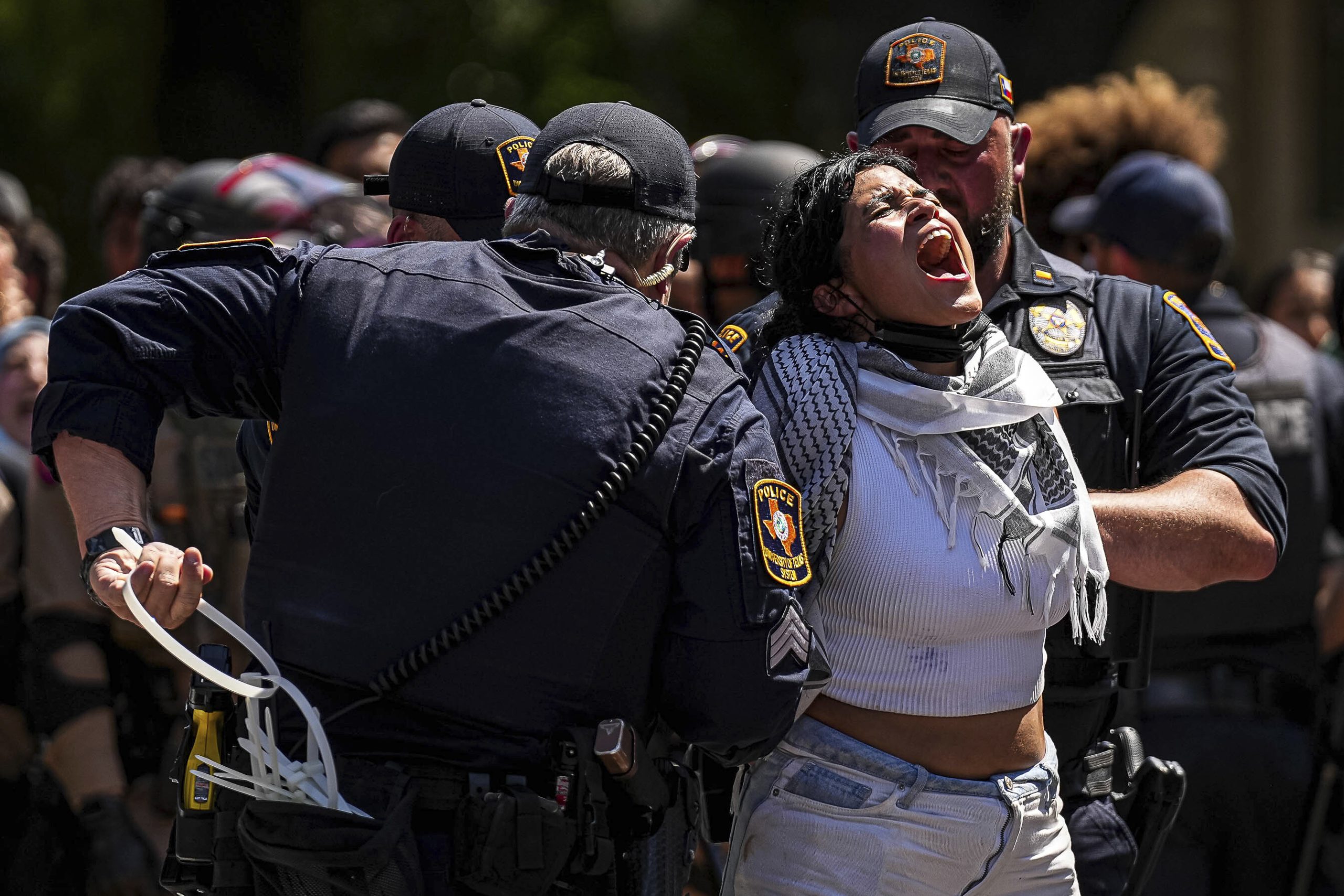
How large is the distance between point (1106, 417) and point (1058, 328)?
207mm

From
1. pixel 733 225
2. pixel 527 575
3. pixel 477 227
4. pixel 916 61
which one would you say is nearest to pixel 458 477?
pixel 527 575

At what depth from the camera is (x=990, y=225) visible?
10.3ft

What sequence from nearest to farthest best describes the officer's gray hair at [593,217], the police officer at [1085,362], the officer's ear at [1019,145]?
1. the officer's gray hair at [593,217]
2. the police officer at [1085,362]
3. the officer's ear at [1019,145]

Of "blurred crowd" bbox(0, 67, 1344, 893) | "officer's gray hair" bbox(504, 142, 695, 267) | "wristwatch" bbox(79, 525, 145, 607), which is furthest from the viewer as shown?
"blurred crowd" bbox(0, 67, 1344, 893)

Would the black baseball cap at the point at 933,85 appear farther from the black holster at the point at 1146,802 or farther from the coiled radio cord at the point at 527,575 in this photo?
the black holster at the point at 1146,802

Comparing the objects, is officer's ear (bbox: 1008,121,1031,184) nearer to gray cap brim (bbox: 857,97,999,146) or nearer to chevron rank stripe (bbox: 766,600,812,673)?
gray cap brim (bbox: 857,97,999,146)

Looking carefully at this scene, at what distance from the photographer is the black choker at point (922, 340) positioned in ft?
8.59

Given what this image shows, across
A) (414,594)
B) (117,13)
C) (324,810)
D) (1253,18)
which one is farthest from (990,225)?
(1253,18)

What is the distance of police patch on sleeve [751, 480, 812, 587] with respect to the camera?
7.56ft

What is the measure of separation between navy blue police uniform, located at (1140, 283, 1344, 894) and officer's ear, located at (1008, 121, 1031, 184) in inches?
52.2

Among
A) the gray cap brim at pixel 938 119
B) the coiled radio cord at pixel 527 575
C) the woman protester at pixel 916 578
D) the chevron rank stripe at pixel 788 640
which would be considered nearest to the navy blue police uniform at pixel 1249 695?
the gray cap brim at pixel 938 119

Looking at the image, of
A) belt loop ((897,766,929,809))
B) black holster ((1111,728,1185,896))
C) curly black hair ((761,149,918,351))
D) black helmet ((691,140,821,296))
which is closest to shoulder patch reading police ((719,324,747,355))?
curly black hair ((761,149,918,351))

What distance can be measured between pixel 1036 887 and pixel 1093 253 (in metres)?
2.50

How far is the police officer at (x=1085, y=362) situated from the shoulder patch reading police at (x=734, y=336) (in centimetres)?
2
